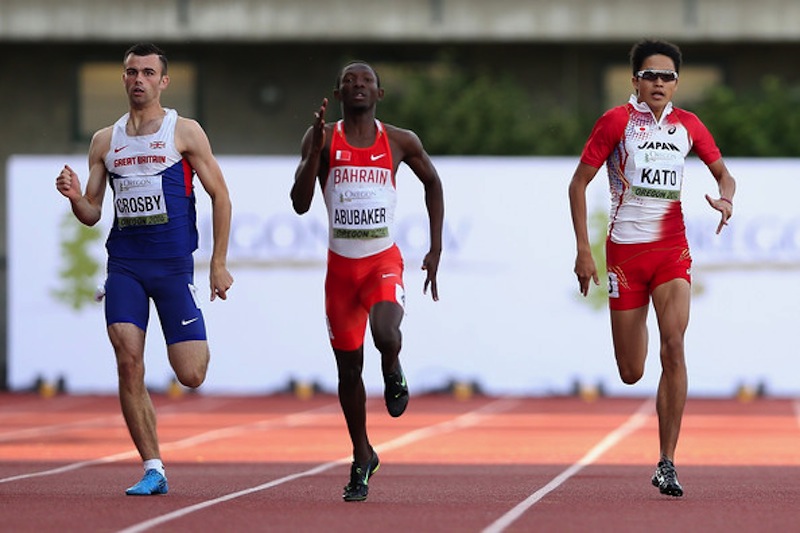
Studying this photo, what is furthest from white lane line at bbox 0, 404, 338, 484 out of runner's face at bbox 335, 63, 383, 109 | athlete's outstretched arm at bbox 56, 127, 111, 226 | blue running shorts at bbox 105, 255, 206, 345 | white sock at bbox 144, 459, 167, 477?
runner's face at bbox 335, 63, 383, 109

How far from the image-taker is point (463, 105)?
90.4 ft

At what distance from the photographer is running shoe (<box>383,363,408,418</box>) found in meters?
9.66

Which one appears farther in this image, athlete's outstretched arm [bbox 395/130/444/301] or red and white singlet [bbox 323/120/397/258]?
athlete's outstretched arm [bbox 395/130/444/301]

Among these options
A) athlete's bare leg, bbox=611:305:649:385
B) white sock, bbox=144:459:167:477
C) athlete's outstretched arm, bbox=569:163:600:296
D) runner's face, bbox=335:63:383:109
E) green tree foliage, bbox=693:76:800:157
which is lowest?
white sock, bbox=144:459:167:477

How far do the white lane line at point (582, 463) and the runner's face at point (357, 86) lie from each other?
2070 millimetres

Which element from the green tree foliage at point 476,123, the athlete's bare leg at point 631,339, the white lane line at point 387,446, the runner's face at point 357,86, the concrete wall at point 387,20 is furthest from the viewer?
the concrete wall at point 387,20

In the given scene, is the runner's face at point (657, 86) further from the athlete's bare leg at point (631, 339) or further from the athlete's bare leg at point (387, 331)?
the athlete's bare leg at point (387, 331)

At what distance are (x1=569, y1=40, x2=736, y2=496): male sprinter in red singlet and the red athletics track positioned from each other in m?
0.77

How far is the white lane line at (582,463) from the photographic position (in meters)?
8.88

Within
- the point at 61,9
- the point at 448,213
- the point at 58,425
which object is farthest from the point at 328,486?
Answer: the point at 61,9

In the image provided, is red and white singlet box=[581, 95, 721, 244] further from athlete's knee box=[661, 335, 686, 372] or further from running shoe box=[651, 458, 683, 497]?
running shoe box=[651, 458, 683, 497]

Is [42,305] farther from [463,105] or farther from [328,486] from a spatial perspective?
[328,486]

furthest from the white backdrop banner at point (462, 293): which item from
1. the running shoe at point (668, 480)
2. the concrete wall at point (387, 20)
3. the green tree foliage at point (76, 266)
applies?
the running shoe at point (668, 480)

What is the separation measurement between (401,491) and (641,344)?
Result: 1.47 metres
